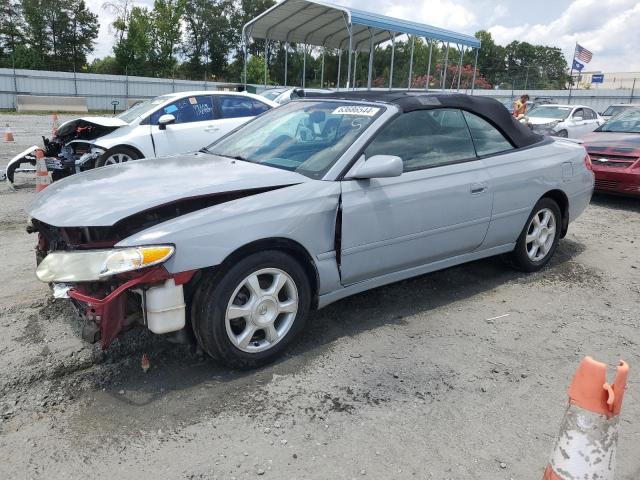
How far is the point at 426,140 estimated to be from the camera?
4.02 m

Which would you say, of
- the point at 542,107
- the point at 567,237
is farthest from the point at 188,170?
the point at 542,107

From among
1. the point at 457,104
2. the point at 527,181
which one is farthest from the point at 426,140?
the point at 527,181

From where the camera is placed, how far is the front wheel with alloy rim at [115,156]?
26.3 ft

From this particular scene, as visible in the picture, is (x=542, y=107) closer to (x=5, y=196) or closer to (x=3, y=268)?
(x=5, y=196)

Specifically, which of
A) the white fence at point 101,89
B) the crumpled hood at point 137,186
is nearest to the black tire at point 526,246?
the crumpled hood at point 137,186

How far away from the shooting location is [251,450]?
8.14 feet

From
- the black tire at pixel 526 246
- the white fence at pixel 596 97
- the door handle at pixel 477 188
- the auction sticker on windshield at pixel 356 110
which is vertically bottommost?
the black tire at pixel 526 246

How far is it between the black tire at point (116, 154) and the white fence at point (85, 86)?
75.8 ft

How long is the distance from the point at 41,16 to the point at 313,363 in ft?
204

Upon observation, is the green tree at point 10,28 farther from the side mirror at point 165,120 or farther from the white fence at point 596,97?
the side mirror at point 165,120

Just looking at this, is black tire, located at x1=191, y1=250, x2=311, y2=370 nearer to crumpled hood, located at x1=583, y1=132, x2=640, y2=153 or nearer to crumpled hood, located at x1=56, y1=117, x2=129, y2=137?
crumpled hood, located at x1=56, y1=117, x2=129, y2=137

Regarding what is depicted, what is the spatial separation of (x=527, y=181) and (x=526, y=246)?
646mm

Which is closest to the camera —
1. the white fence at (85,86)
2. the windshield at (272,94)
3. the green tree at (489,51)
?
the windshield at (272,94)

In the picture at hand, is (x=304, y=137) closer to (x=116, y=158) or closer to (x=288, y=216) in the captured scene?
(x=288, y=216)
